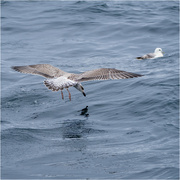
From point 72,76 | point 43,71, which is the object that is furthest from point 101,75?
point 43,71

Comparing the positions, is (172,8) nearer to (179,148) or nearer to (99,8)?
(99,8)

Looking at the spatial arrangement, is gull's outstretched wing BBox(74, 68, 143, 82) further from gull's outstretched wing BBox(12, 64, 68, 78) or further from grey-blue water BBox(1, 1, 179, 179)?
grey-blue water BBox(1, 1, 179, 179)

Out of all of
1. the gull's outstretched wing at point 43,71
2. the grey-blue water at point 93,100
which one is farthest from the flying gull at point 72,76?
the grey-blue water at point 93,100

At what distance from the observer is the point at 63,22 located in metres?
19.9

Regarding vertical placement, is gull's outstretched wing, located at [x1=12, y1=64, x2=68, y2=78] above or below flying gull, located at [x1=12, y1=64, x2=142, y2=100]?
below

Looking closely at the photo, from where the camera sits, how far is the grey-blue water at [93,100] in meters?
7.47

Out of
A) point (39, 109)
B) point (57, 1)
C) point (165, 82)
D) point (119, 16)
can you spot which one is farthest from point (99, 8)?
point (39, 109)

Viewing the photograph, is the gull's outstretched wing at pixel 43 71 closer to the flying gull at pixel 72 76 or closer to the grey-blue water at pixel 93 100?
the flying gull at pixel 72 76

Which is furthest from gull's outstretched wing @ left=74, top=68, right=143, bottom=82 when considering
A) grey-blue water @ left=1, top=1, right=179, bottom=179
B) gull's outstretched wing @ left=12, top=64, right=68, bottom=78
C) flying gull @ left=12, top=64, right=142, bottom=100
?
grey-blue water @ left=1, top=1, right=179, bottom=179

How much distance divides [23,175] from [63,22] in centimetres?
1367

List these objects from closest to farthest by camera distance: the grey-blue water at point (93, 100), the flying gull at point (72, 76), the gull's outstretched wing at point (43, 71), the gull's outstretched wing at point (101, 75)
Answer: the grey-blue water at point (93, 100)
the flying gull at point (72, 76)
the gull's outstretched wing at point (101, 75)
the gull's outstretched wing at point (43, 71)

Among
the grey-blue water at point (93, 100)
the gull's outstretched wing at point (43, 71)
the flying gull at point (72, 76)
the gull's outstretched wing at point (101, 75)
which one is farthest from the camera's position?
the gull's outstretched wing at point (43, 71)

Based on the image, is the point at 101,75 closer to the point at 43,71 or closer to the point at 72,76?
the point at 72,76

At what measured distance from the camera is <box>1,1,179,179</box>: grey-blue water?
24.5ft
